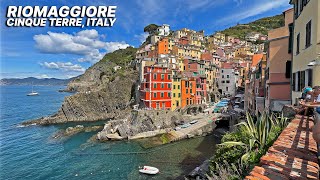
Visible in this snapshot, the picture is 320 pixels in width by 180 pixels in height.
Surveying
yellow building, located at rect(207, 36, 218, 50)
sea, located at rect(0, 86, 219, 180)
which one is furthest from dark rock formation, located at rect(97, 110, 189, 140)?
yellow building, located at rect(207, 36, 218, 50)

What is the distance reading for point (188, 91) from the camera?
55.6 meters

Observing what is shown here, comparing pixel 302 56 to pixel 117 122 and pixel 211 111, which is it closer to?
pixel 117 122

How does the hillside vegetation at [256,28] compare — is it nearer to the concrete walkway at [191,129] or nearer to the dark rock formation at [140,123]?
the concrete walkway at [191,129]

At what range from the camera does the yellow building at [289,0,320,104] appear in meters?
10.1

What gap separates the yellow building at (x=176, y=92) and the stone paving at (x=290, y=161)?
151 ft

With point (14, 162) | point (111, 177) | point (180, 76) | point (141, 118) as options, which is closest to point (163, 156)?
point (111, 177)

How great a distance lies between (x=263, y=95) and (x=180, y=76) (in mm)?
29418

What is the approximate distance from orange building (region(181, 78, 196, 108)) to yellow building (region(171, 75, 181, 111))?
1075 mm

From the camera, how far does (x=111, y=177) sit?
25875 millimetres

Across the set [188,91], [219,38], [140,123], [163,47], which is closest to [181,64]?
[163,47]

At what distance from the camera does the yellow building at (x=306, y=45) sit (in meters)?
10.1

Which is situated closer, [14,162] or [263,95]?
[263,95]

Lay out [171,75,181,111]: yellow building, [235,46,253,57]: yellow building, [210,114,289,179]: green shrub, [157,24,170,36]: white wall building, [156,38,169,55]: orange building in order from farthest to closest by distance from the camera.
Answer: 1. [157,24,170,36]: white wall building
2. [235,46,253,57]: yellow building
3. [156,38,169,55]: orange building
4. [171,75,181,111]: yellow building
5. [210,114,289,179]: green shrub

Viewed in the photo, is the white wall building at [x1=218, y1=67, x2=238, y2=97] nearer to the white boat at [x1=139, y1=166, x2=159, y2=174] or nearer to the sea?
the sea
